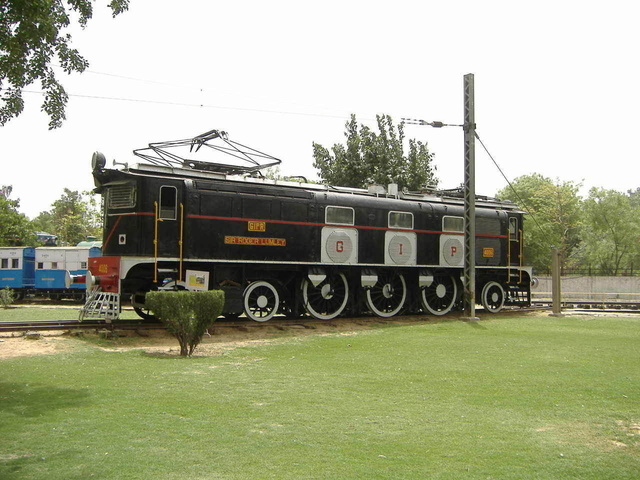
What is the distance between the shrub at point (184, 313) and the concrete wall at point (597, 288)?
3038 cm

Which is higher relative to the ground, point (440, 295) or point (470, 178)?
point (470, 178)

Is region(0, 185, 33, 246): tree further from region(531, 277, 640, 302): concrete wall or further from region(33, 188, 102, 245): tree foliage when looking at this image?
region(531, 277, 640, 302): concrete wall

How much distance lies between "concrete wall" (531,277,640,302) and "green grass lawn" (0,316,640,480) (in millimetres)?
28598

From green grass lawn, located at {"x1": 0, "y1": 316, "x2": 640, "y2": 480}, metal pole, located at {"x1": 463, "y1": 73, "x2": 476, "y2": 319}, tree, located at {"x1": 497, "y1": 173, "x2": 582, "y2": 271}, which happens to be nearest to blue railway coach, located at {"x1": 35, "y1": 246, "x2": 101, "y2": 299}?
metal pole, located at {"x1": 463, "y1": 73, "x2": 476, "y2": 319}

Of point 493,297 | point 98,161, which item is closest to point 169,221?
point 98,161

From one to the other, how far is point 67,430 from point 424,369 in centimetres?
594

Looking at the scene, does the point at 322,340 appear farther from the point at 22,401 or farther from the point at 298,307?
the point at 22,401

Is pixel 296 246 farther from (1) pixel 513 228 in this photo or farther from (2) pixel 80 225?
(2) pixel 80 225

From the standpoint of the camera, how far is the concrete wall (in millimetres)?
38875

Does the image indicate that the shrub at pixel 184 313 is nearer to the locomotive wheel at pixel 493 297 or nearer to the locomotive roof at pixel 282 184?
the locomotive roof at pixel 282 184

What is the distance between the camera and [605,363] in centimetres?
1105

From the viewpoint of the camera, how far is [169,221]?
A: 15.8 m

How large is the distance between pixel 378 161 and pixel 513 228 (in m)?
14.9

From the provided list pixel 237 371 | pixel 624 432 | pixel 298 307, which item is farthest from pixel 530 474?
pixel 298 307
